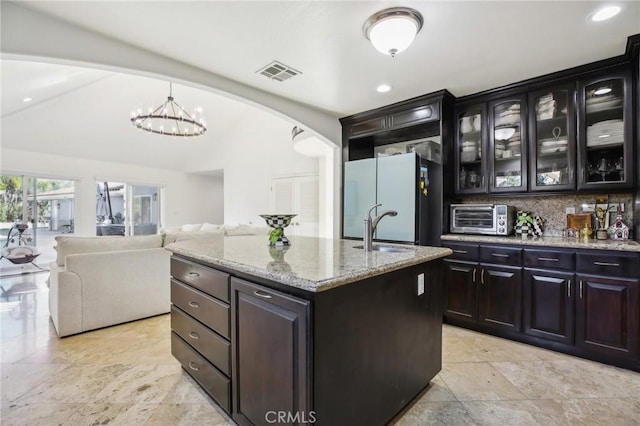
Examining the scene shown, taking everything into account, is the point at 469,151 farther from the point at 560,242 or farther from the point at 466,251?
the point at 560,242

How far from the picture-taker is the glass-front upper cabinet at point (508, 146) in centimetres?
289

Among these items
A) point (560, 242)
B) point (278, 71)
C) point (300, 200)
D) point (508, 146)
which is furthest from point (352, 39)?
point (300, 200)

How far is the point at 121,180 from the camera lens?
730 cm

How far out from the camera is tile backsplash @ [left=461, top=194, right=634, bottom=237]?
105 inches

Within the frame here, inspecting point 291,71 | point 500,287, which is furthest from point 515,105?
point 291,71

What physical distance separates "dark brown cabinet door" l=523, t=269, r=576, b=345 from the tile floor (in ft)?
0.59

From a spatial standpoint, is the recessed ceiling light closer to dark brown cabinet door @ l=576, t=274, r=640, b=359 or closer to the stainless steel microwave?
the stainless steel microwave

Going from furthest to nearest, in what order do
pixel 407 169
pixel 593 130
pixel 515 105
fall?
pixel 407 169, pixel 515 105, pixel 593 130

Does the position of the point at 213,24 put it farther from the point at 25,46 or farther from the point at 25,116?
the point at 25,116

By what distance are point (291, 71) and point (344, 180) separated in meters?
1.59

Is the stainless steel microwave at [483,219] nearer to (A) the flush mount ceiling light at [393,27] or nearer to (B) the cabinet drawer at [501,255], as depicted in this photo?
(B) the cabinet drawer at [501,255]

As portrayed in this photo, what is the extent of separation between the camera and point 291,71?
2.60m

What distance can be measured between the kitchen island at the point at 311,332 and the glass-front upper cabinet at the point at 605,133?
5.95 feet

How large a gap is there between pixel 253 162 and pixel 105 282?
497 centimetres
